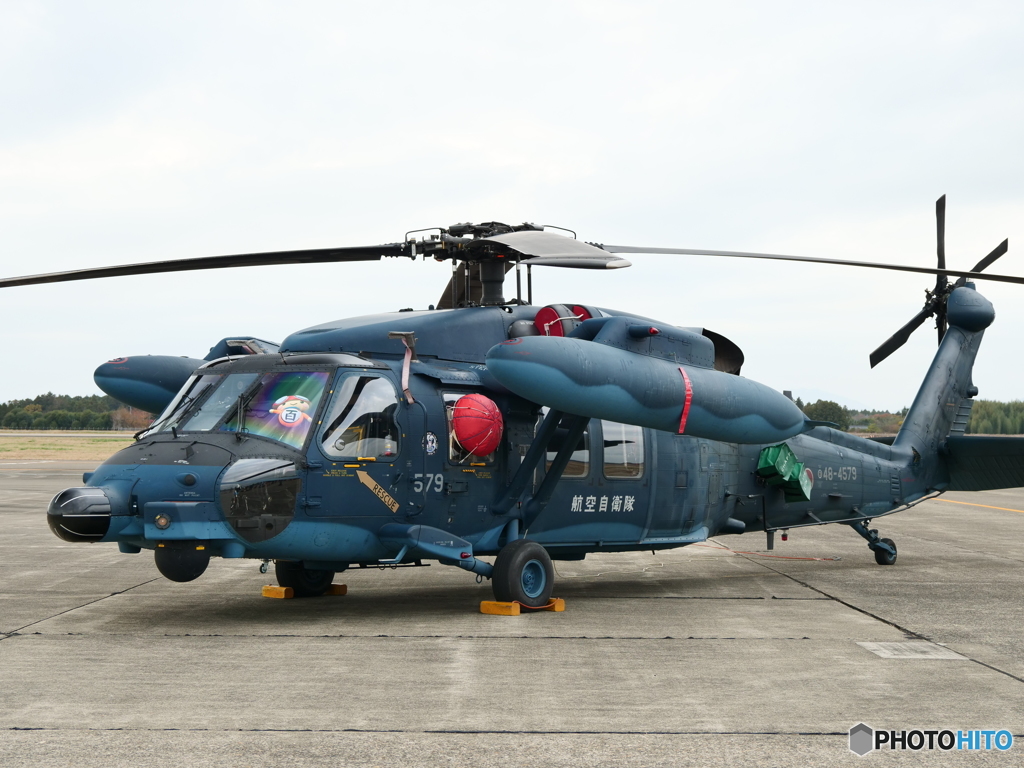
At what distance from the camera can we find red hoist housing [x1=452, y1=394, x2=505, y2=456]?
10867mm

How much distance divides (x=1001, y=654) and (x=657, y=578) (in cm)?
623

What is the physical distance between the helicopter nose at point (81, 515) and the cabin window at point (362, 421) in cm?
205

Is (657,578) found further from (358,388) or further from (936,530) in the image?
(936,530)

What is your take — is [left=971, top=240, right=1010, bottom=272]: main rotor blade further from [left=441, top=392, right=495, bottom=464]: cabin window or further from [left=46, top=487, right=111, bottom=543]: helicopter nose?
[left=46, top=487, right=111, bottom=543]: helicopter nose

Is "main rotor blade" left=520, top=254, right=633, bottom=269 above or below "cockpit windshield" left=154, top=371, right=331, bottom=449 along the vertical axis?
above

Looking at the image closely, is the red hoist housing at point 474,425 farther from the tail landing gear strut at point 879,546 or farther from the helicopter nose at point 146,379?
the tail landing gear strut at point 879,546

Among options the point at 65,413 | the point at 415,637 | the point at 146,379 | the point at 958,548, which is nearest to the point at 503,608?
the point at 415,637

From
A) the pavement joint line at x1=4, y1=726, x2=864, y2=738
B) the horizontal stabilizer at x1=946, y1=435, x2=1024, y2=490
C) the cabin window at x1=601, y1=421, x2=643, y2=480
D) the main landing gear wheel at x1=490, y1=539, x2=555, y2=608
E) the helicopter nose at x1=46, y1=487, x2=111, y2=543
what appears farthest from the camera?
the horizontal stabilizer at x1=946, y1=435, x2=1024, y2=490

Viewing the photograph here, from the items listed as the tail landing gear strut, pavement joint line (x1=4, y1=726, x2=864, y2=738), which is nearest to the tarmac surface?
pavement joint line (x1=4, y1=726, x2=864, y2=738)

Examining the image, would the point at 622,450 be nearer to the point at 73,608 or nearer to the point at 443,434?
the point at 443,434

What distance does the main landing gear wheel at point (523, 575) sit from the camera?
10758 mm

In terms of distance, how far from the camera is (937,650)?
8852 millimetres

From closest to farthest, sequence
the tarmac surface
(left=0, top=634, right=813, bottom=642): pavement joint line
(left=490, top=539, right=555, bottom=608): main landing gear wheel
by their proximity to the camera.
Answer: the tarmac surface
(left=0, top=634, right=813, bottom=642): pavement joint line
(left=490, top=539, right=555, bottom=608): main landing gear wheel

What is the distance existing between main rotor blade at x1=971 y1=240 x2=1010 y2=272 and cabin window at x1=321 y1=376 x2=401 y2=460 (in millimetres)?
10197
